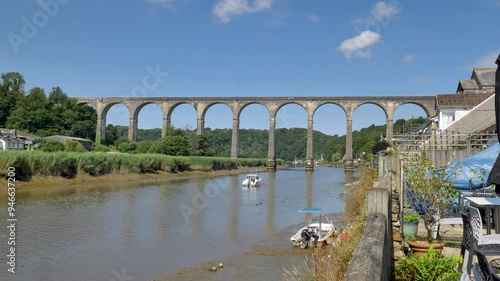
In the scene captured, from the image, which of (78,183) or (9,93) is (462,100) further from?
(9,93)

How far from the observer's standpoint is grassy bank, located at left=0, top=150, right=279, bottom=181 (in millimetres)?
19719

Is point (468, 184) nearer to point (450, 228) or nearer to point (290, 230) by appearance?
point (450, 228)

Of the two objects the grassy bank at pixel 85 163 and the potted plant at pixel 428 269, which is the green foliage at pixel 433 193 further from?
the grassy bank at pixel 85 163

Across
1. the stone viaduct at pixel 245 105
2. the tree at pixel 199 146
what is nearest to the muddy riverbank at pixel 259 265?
the tree at pixel 199 146

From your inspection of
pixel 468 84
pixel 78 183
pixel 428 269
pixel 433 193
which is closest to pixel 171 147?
pixel 78 183

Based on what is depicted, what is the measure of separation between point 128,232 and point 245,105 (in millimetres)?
49000

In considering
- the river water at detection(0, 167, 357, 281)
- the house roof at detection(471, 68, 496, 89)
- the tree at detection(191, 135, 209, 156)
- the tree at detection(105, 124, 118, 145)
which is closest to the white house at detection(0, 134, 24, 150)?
the tree at detection(191, 135, 209, 156)

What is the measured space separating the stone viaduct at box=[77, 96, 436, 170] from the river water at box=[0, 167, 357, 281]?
38.3m

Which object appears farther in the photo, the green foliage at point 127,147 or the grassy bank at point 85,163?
the green foliage at point 127,147

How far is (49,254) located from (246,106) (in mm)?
51892

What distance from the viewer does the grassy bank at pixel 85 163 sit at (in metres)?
19.7

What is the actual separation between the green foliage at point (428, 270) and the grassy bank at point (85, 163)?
1935 cm

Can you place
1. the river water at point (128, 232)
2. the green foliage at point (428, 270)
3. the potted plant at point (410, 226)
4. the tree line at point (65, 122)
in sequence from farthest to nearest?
the tree line at point (65, 122)
the river water at point (128, 232)
the potted plant at point (410, 226)
the green foliage at point (428, 270)

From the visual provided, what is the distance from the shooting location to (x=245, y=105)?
59.2 meters
